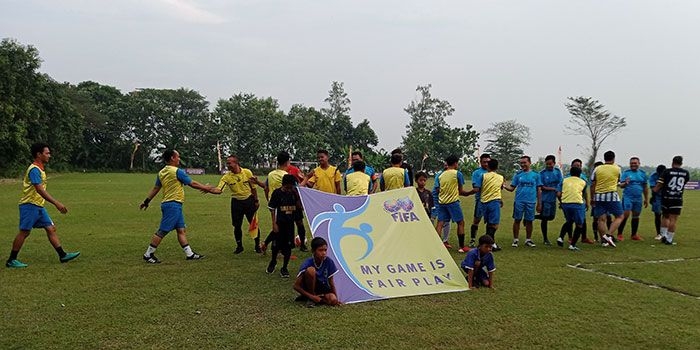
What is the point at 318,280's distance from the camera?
20.2ft

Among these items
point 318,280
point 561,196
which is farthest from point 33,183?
point 561,196

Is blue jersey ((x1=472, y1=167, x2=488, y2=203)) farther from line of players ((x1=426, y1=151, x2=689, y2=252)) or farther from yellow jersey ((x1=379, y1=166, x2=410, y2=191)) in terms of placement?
yellow jersey ((x1=379, y1=166, x2=410, y2=191))

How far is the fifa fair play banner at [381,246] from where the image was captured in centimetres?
644

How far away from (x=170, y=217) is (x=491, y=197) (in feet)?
18.5

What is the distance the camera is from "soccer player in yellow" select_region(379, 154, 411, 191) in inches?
378

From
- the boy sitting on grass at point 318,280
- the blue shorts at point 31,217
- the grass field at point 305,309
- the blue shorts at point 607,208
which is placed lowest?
the grass field at point 305,309

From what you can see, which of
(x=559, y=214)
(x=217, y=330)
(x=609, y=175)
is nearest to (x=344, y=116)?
(x=559, y=214)

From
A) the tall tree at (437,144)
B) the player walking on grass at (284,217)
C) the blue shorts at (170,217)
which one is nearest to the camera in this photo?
the player walking on grass at (284,217)

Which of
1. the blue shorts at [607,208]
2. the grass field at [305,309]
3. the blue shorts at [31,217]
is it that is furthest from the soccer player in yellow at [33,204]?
the blue shorts at [607,208]

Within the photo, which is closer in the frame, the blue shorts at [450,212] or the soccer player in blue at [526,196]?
the blue shorts at [450,212]

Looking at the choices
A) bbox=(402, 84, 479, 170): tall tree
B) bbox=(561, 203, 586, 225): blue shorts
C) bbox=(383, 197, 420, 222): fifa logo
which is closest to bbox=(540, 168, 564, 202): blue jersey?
bbox=(561, 203, 586, 225): blue shorts

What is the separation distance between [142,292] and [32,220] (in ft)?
9.01

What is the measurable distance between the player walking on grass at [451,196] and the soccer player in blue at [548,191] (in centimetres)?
208

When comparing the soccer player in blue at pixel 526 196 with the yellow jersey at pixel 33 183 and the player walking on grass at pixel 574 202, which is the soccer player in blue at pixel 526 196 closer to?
the player walking on grass at pixel 574 202
